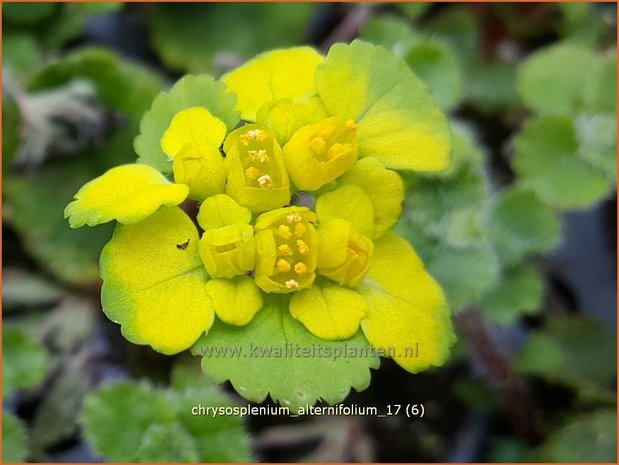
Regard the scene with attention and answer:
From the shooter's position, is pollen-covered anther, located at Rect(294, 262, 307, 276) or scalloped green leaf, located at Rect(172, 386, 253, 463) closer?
pollen-covered anther, located at Rect(294, 262, 307, 276)

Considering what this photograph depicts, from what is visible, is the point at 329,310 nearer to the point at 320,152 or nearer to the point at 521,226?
the point at 320,152

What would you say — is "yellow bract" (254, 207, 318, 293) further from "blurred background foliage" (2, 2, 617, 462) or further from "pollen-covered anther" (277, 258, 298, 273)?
"blurred background foliage" (2, 2, 617, 462)

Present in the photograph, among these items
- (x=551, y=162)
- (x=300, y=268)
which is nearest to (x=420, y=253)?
(x=551, y=162)

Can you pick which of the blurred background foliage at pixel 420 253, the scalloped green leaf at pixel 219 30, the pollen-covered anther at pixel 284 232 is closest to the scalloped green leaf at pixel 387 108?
the pollen-covered anther at pixel 284 232

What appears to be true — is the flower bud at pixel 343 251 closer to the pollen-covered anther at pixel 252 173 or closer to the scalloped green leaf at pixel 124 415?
the pollen-covered anther at pixel 252 173

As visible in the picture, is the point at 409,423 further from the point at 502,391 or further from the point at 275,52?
the point at 275,52

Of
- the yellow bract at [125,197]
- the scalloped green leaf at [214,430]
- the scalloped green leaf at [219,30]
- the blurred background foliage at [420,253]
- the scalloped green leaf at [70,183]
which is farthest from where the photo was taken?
the scalloped green leaf at [219,30]

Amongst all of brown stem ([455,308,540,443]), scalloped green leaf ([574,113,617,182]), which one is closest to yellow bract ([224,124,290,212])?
brown stem ([455,308,540,443])
